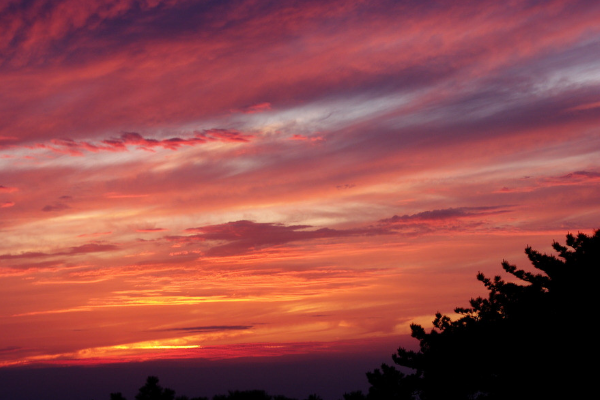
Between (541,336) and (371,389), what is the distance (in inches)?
866

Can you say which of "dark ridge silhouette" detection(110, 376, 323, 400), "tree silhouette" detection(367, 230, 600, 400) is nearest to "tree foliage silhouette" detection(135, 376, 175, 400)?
"dark ridge silhouette" detection(110, 376, 323, 400)

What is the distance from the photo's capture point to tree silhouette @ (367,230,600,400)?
32.3 m

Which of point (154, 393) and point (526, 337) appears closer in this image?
point (526, 337)

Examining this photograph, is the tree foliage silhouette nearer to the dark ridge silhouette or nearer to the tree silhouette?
the dark ridge silhouette

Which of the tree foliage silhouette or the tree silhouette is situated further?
the tree foliage silhouette

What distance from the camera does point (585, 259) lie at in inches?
1352

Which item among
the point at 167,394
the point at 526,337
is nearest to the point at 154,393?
the point at 167,394

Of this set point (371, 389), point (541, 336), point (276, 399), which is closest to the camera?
point (541, 336)

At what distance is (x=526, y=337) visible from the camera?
113 ft

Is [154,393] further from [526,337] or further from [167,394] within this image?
[526,337]

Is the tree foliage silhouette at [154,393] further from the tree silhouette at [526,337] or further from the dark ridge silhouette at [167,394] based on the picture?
the tree silhouette at [526,337]

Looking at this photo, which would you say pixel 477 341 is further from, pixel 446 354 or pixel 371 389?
pixel 371 389

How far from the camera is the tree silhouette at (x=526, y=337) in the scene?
32.3 m

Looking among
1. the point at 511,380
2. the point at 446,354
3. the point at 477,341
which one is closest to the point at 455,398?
the point at 446,354
